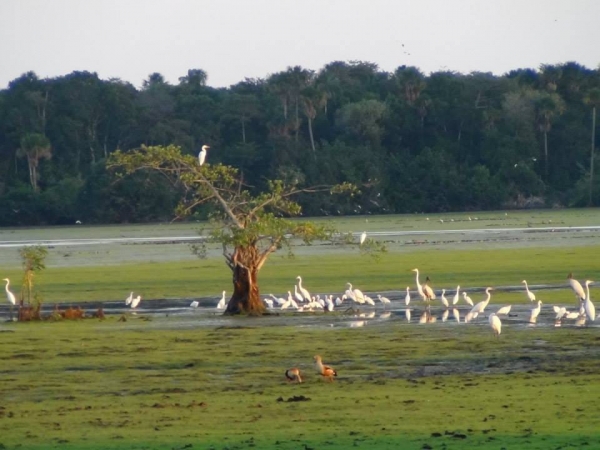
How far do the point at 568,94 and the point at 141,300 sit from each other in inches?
3595

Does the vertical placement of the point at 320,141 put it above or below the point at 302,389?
above

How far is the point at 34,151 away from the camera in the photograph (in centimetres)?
10156

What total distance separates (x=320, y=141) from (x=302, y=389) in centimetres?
9796

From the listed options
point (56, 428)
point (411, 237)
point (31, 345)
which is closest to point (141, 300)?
point (31, 345)

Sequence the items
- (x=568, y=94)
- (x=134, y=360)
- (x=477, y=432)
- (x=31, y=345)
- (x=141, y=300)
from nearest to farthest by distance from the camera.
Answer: (x=477, y=432), (x=134, y=360), (x=31, y=345), (x=141, y=300), (x=568, y=94)

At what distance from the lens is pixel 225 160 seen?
10500cm

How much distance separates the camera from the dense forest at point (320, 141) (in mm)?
102562

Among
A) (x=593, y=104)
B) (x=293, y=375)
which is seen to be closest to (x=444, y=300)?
(x=293, y=375)

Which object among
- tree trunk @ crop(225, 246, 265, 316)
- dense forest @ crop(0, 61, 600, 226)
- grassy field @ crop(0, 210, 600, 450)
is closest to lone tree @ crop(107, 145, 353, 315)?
tree trunk @ crop(225, 246, 265, 316)

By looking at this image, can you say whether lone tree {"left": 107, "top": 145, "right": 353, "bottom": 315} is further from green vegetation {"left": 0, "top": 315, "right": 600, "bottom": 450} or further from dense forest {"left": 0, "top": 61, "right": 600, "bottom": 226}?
dense forest {"left": 0, "top": 61, "right": 600, "bottom": 226}

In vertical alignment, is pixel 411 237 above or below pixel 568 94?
below

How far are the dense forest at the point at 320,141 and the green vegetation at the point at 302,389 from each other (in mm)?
77724

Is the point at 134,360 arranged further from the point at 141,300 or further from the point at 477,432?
the point at 141,300

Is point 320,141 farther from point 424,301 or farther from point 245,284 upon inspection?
point 245,284
